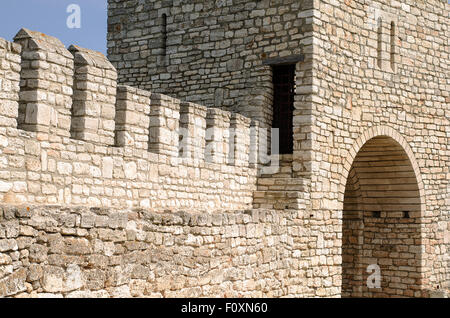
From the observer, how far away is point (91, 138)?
6922mm

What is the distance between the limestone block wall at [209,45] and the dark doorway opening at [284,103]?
148 mm

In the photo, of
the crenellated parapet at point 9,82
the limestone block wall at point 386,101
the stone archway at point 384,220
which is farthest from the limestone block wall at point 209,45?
the crenellated parapet at point 9,82

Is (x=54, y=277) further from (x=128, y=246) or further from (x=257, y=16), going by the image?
(x=257, y=16)

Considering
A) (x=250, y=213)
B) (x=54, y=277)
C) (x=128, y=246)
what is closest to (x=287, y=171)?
(x=250, y=213)

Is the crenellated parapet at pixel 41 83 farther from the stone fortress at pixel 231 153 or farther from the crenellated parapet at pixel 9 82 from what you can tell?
the crenellated parapet at pixel 9 82

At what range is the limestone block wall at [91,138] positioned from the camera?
6.13 meters

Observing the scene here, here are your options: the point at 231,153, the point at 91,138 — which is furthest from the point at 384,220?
the point at 91,138

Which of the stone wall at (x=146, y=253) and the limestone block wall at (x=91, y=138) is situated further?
the limestone block wall at (x=91, y=138)

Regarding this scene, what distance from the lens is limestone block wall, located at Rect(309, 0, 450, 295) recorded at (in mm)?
9703

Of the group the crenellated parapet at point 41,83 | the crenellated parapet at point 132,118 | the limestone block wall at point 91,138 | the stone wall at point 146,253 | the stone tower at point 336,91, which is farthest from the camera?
the stone tower at point 336,91

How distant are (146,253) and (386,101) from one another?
234 inches

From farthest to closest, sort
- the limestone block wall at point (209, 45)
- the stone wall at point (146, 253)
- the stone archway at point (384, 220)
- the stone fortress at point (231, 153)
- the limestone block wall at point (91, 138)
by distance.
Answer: the stone archway at point (384, 220) < the limestone block wall at point (209, 45) < the limestone block wall at point (91, 138) < the stone fortress at point (231, 153) < the stone wall at point (146, 253)

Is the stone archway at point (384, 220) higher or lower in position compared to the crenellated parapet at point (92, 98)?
lower
